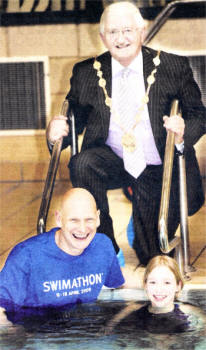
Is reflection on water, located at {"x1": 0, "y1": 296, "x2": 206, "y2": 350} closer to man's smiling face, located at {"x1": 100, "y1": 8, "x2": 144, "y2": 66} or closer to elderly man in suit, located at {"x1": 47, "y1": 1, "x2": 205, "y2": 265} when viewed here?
elderly man in suit, located at {"x1": 47, "y1": 1, "x2": 205, "y2": 265}

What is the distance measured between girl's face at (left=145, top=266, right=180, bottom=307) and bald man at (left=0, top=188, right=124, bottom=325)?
0.61 feet

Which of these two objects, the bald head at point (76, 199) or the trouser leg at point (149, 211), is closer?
the bald head at point (76, 199)

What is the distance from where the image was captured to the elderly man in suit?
2.75m

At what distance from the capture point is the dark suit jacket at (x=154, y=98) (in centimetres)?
275

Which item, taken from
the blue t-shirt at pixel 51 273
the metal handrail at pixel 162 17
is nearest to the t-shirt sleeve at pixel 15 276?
the blue t-shirt at pixel 51 273

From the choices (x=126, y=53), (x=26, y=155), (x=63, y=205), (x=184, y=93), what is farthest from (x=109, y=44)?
(x=26, y=155)

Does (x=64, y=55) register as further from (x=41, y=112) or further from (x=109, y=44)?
(x=109, y=44)

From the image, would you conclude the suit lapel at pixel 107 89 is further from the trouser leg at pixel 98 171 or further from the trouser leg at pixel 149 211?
the trouser leg at pixel 149 211

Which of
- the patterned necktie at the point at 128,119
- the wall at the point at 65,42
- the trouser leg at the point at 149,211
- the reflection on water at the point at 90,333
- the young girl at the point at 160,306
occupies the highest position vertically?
the wall at the point at 65,42

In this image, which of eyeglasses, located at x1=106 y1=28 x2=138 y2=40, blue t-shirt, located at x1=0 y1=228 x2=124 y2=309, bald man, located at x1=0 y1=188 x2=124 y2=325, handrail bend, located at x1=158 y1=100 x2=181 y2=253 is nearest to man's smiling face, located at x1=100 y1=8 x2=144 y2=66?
eyeglasses, located at x1=106 y1=28 x2=138 y2=40

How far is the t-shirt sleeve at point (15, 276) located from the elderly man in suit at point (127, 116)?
417 mm

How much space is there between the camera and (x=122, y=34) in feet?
8.64

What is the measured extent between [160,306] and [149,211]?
46 cm

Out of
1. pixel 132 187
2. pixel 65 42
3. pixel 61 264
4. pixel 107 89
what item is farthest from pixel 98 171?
pixel 65 42
